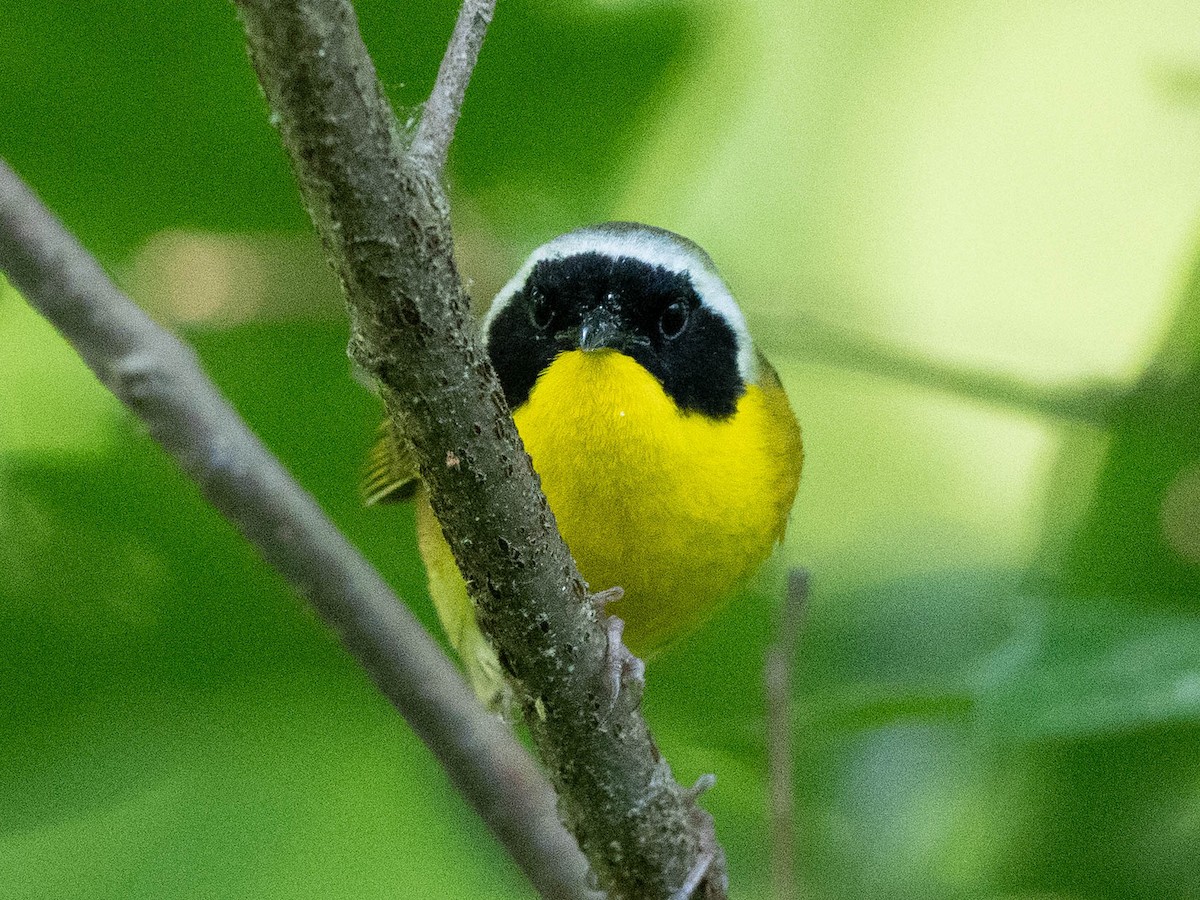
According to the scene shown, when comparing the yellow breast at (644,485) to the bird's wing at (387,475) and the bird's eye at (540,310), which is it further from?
the bird's wing at (387,475)

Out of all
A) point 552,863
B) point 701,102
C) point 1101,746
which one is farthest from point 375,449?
point 1101,746

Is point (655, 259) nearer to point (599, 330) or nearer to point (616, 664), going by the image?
point (599, 330)

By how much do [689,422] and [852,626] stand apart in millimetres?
602

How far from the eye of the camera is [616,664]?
5.82 ft

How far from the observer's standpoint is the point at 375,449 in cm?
308

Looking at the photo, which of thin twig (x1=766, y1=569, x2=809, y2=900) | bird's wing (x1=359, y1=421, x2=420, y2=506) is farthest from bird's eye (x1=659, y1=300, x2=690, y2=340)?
thin twig (x1=766, y1=569, x2=809, y2=900)

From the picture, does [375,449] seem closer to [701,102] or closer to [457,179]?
[457,179]

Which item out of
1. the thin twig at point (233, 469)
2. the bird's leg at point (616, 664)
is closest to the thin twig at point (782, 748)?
the bird's leg at point (616, 664)

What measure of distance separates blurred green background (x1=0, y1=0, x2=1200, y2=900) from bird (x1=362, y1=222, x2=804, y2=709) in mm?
167

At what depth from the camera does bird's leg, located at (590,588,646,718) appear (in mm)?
1767

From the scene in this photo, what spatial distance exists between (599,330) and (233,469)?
1212 mm

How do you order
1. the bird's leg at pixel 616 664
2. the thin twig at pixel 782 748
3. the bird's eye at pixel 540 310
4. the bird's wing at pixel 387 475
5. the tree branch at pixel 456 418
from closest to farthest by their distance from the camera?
the tree branch at pixel 456 418
the bird's leg at pixel 616 664
the thin twig at pixel 782 748
the bird's eye at pixel 540 310
the bird's wing at pixel 387 475

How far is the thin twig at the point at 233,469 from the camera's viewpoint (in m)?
1.26

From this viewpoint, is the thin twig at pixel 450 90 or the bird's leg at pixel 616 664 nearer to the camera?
the thin twig at pixel 450 90
